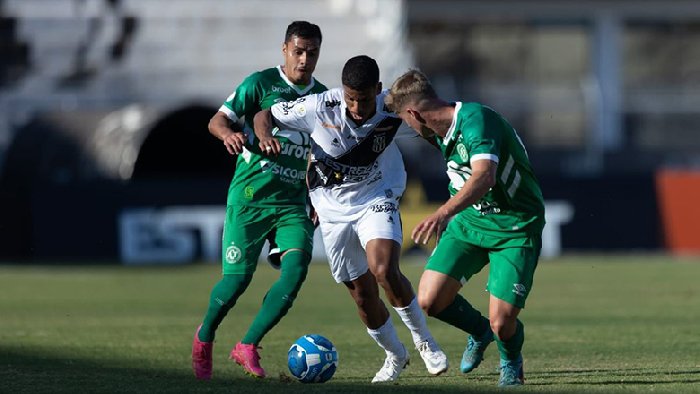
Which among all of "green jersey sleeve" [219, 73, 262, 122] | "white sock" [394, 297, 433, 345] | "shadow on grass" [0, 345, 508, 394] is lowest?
"shadow on grass" [0, 345, 508, 394]

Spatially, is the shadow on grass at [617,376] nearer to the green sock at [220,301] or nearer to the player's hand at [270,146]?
the green sock at [220,301]

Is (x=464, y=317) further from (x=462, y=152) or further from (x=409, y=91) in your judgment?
(x=409, y=91)

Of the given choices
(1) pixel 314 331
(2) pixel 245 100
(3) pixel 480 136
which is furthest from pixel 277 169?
(1) pixel 314 331

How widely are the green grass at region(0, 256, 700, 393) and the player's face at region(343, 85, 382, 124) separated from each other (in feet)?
5.60

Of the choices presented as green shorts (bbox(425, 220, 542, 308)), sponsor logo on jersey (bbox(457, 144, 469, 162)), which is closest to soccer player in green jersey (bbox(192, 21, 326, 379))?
green shorts (bbox(425, 220, 542, 308))

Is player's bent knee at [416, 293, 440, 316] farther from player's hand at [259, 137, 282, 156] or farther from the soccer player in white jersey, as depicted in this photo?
player's hand at [259, 137, 282, 156]

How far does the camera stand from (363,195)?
348 inches

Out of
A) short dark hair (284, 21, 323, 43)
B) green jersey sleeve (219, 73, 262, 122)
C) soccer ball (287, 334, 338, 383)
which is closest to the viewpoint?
soccer ball (287, 334, 338, 383)

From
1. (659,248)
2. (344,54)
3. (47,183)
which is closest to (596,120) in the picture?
(344,54)

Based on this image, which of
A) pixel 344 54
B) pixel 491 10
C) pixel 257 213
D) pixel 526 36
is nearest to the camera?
pixel 257 213

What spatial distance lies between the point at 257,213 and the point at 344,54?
22.8 metres

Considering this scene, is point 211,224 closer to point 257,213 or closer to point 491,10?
point 257,213

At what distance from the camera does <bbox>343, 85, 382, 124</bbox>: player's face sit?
27.6ft

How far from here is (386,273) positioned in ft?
27.9
